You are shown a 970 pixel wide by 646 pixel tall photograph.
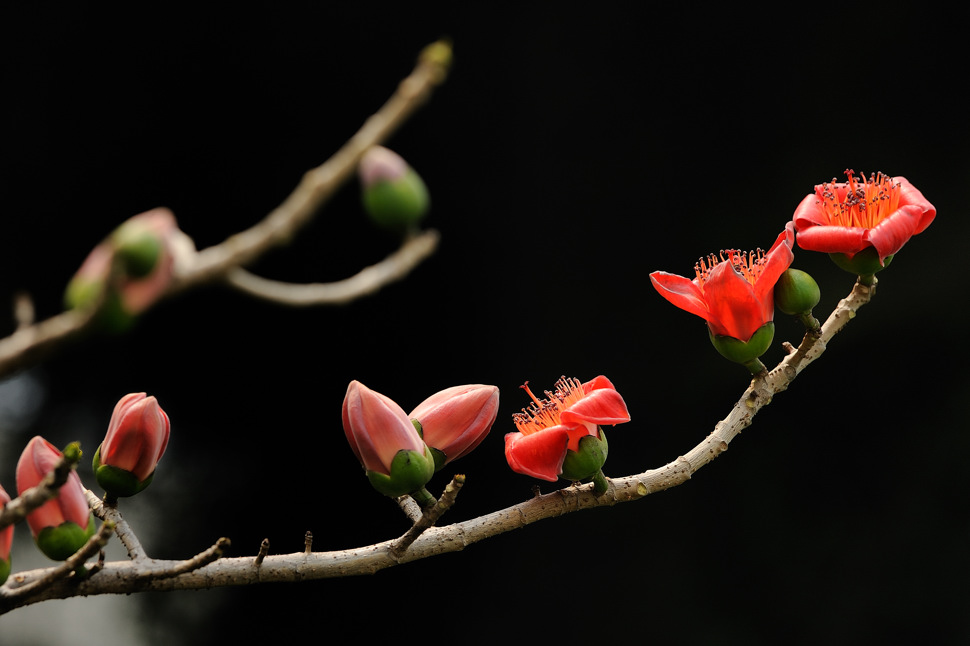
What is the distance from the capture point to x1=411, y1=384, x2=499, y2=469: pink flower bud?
43cm

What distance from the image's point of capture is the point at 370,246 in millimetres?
1381

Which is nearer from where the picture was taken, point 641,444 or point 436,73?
point 436,73

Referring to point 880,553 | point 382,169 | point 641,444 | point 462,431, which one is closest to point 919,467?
point 880,553

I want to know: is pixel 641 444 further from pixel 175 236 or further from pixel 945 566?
pixel 175 236

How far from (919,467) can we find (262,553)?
1.09m

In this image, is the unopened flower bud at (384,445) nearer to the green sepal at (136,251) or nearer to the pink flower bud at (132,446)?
the pink flower bud at (132,446)

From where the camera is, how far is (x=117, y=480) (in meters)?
0.42

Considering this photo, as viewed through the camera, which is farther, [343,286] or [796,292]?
[796,292]

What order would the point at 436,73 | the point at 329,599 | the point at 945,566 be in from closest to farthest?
the point at 436,73 → the point at 945,566 → the point at 329,599

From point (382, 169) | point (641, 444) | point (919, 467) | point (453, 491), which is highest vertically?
point (382, 169)

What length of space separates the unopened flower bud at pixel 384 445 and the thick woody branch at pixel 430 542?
0.08ft

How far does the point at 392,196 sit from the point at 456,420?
225 mm

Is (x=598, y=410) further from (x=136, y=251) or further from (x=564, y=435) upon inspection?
(x=136, y=251)

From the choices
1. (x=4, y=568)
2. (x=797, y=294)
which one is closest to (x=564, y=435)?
(x=797, y=294)
